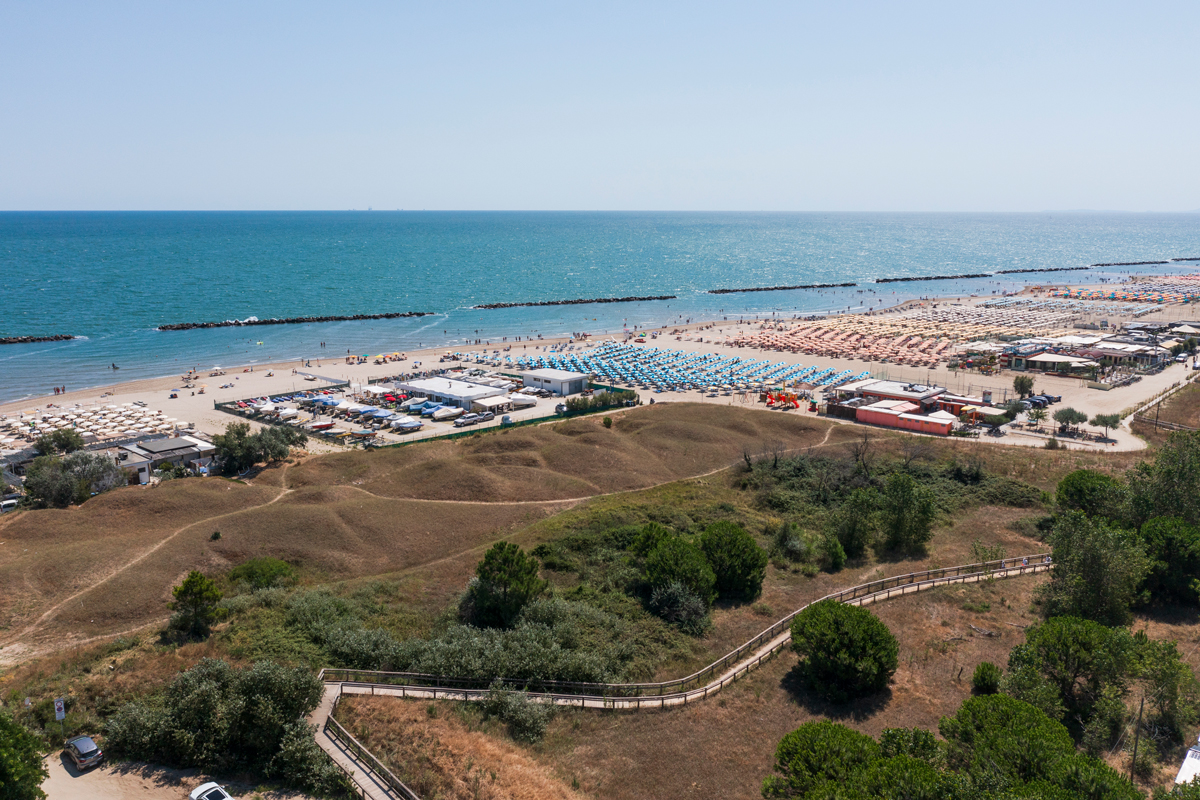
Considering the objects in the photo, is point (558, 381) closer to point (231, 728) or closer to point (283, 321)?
point (231, 728)

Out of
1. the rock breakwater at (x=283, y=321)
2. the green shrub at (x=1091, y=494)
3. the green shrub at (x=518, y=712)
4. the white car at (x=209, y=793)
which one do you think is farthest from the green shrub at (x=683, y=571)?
the rock breakwater at (x=283, y=321)

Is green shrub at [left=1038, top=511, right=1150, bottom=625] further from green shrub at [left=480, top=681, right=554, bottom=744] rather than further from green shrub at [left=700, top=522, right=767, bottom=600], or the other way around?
green shrub at [left=480, top=681, right=554, bottom=744]

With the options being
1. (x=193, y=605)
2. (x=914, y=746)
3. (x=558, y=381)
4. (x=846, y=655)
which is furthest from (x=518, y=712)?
(x=558, y=381)

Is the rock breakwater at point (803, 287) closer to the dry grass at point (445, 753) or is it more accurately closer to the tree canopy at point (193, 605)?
the tree canopy at point (193, 605)

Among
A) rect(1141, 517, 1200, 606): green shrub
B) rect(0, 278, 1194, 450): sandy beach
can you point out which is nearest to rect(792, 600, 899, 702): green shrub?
rect(1141, 517, 1200, 606): green shrub

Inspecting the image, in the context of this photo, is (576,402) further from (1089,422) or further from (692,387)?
(1089,422)
